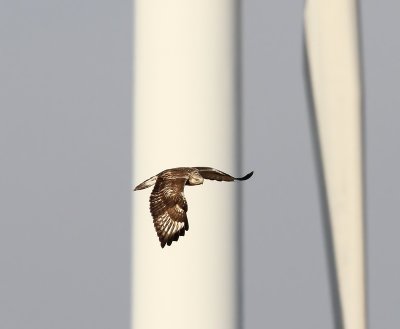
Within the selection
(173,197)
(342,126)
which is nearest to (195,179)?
(173,197)

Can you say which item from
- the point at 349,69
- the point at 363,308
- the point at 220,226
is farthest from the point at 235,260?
the point at 349,69

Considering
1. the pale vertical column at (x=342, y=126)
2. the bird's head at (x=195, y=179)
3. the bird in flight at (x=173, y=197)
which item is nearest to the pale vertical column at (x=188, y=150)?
the pale vertical column at (x=342, y=126)

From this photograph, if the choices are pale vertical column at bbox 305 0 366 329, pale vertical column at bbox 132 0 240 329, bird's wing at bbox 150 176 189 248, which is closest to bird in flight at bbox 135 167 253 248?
bird's wing at bbox 150 176 189 248

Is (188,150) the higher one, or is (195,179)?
(188,150)

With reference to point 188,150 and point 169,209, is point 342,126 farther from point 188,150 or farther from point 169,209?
point 169,209

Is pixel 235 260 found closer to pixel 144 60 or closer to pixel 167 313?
pixel 167 313
